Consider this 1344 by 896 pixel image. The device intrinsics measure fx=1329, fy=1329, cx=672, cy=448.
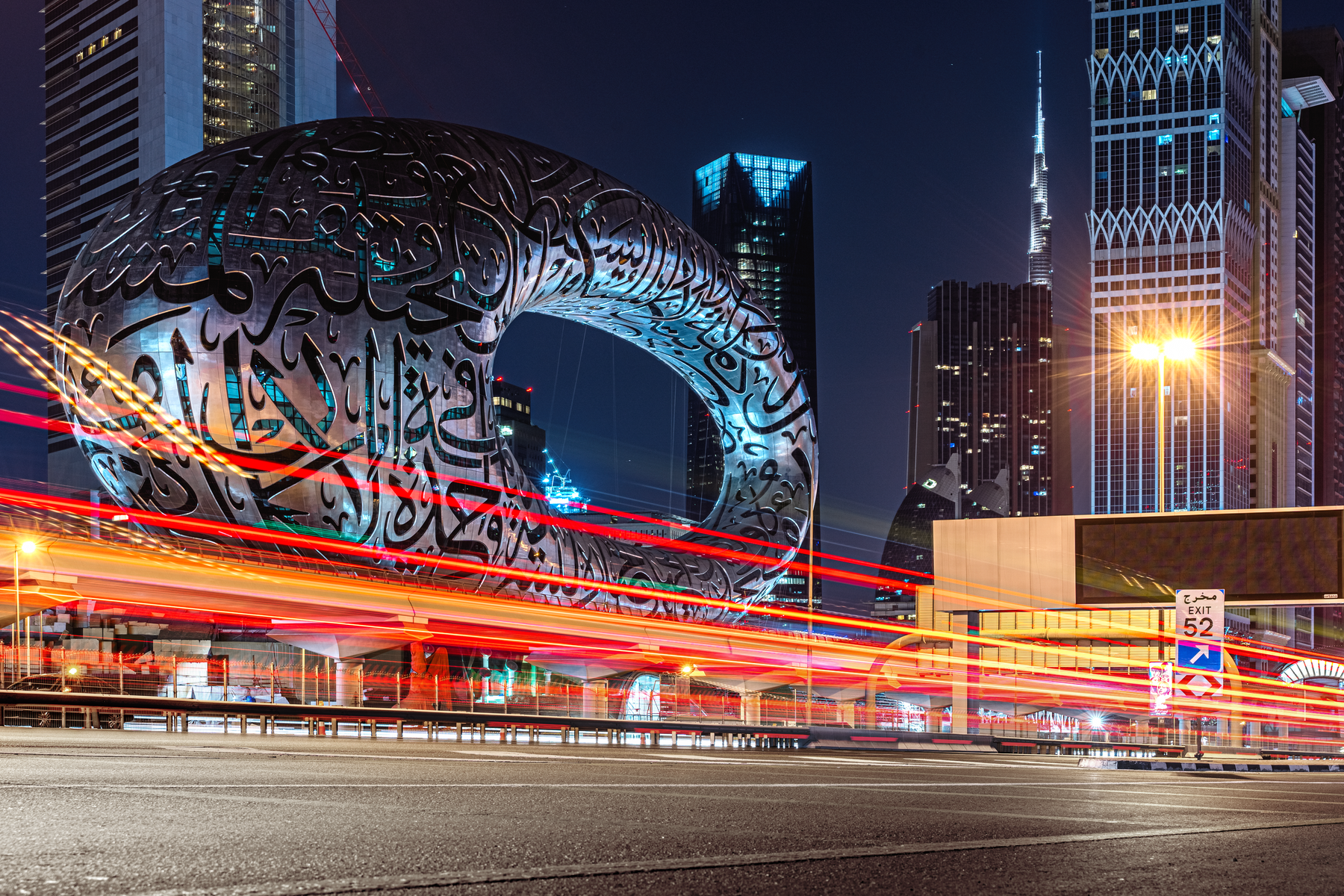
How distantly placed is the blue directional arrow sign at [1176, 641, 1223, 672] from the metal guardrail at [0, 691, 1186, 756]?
8633 millimetres

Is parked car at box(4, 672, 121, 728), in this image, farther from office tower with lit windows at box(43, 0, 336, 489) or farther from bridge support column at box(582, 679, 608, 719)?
office tower with lit windows at box(43, 0, 336, 489)

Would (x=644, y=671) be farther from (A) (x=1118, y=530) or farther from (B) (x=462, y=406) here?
(B) (x=462, y=406)

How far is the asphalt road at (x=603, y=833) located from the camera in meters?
4.41

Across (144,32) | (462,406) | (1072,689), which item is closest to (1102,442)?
(144,32)

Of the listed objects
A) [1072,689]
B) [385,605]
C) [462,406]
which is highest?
[462,406]

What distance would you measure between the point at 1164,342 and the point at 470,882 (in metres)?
32.5

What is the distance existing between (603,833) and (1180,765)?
16.6 meters

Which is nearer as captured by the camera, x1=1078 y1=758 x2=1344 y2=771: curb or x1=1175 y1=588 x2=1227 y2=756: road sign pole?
x1=1175 y1=588 x2=1227 y2=756: road sign pole

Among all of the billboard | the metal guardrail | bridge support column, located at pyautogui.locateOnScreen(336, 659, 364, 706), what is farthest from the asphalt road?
the billboard

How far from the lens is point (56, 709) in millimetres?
22422

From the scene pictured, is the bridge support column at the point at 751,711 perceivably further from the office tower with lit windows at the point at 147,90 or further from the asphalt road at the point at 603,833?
the office tower with lit windows at the point at 147,90

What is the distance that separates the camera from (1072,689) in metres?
44.6

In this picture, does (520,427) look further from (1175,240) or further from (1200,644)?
(1200,644)

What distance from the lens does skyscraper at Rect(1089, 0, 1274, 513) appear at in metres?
183
